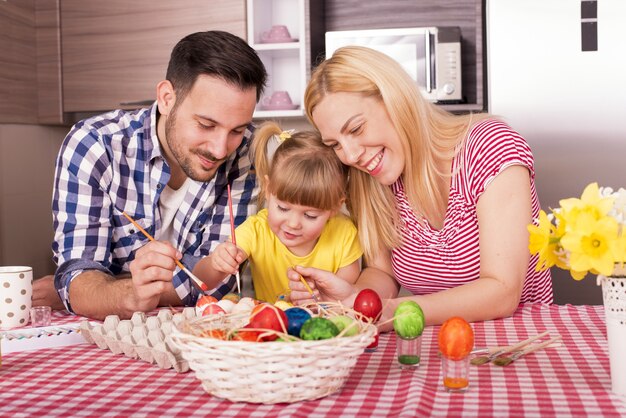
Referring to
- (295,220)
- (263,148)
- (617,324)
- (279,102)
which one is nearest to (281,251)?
(295,220)

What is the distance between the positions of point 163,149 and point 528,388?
127 cm

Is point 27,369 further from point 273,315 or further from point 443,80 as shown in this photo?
point 443,80

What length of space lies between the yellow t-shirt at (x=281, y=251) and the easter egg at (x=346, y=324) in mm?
797

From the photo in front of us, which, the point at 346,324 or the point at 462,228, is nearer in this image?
the point at 346,324

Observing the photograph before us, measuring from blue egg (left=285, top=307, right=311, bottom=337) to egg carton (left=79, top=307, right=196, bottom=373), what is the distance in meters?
0.17

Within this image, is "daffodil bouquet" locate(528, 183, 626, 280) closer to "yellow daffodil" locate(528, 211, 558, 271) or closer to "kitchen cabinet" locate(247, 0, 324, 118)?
"yellow daffodil" locate(528, 211, 558, 271)

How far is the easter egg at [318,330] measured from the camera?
3.36ft

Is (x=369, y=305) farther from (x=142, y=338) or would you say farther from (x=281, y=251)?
(x=281, y=251)

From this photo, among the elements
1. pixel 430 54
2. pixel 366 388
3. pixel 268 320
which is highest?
pixel 430 54

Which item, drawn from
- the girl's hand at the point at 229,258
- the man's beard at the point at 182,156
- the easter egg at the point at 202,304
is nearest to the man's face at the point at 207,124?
the man's beard at the point at 182,156

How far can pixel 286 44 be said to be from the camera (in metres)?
3.15

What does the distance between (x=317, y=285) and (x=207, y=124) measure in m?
0.52

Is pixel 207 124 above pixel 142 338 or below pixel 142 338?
above

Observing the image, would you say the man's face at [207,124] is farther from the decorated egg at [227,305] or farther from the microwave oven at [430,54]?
the microwave oven at [430,54]
